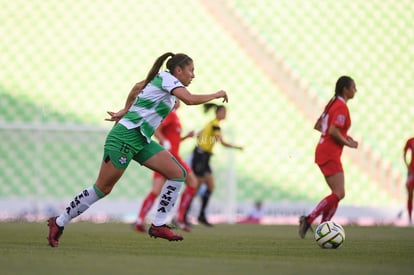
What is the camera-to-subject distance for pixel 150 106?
7.73 metres

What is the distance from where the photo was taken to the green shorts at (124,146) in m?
7.56

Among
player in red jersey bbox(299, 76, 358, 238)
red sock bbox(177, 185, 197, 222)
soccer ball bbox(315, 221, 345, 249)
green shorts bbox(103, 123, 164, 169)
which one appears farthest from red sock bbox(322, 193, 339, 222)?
red sock bbox(177, 185, 197, 222)

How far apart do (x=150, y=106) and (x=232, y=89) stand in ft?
36.4

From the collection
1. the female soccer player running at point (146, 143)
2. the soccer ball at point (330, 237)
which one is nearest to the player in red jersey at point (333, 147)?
the soccer ball at point (330, 237)

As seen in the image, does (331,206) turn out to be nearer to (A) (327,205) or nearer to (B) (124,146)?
(A) (327,205)

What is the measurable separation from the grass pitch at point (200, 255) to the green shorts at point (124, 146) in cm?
69

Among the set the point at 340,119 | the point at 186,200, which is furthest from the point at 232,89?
the point at 340,119

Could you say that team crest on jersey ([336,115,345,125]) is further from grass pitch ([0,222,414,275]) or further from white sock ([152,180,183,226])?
white sock ([152,180,183,226])

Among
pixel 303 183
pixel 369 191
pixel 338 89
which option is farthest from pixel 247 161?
pixel 338 89

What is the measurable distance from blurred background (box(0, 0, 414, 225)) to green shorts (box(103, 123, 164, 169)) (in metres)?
7.61

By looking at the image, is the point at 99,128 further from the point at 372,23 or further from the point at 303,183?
the point at 372,23

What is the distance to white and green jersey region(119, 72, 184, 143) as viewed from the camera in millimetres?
7684

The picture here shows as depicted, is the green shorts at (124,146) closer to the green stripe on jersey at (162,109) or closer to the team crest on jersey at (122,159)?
the team crest on jersey at (122,159)

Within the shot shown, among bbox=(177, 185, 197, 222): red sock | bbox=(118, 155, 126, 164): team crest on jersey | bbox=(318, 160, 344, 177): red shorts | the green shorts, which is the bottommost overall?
bbox=(177, 185, 197, 222): red sock
